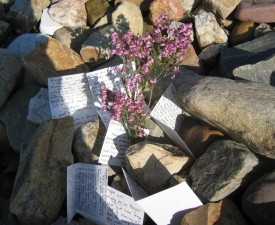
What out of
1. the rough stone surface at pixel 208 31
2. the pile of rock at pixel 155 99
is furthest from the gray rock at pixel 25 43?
the rough stone surface at pixel 208 31

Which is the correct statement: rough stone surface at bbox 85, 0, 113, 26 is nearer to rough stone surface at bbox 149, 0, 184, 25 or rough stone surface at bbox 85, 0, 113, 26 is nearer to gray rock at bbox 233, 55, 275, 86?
rough stone surface at bbox 149, 0, 184, 25

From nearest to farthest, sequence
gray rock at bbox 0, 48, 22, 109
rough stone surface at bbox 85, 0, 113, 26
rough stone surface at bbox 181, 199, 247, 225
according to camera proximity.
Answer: rough stone surface at bbox 181, 199, 247, 225 < gray rock at bbox 0, 48, 22, 109 < rough stone surface at bbox 85, 0, 113, 26

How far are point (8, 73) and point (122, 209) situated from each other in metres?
2.07

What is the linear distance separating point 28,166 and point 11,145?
0.91m

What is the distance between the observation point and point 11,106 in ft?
14.6

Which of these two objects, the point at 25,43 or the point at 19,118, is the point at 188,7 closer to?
the point at 25,43

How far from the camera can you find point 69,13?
4.69 m

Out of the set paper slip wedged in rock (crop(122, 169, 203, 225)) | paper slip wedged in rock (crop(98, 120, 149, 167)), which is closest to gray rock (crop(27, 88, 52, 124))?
paper slip wedged in rock (crop(98, 120, 149, 167))

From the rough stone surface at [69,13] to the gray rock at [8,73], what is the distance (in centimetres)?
68

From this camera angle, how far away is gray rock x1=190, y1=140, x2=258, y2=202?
2.81 metres

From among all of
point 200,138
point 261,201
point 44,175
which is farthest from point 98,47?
point 261,201

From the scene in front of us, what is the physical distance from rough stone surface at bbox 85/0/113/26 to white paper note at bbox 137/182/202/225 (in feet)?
8.34

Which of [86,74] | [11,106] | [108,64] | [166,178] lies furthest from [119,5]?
[166,178]

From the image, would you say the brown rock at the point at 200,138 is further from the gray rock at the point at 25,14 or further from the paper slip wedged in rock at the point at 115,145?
the gray rock at the point at 25,14
